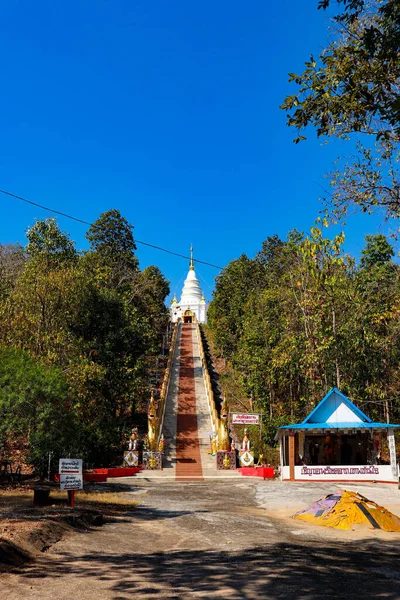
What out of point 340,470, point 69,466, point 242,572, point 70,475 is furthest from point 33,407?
point 340,470

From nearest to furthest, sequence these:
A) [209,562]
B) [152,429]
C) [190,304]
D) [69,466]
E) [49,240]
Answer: [209,562] → [69,466] → [152,429] → [49,240] → [190,304]

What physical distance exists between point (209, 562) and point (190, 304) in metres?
78.0

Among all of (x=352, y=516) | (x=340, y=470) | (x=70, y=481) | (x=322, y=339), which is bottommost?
(x=340, y=470)

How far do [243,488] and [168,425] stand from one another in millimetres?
10360

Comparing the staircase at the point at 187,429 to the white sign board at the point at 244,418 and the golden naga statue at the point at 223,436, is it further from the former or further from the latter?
the white sign board at the point at 244,418

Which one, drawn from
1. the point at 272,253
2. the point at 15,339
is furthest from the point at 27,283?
the point at 272,253

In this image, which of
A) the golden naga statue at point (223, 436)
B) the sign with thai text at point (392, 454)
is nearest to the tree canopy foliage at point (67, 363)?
the golden naga statue at point (223, 436)

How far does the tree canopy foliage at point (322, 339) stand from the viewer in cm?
2431

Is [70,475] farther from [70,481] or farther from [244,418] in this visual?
[244,418]

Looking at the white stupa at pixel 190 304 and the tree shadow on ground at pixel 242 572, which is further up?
the white stupa at pixel 190 304

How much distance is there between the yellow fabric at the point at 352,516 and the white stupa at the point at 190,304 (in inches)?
2746

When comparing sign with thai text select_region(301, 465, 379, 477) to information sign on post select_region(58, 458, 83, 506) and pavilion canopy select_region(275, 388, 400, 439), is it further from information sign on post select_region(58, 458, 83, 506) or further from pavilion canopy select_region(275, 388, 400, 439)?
information sign on post select_region(58, 458, 83, 506)

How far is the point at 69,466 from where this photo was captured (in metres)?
11.0

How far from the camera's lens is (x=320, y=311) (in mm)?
24656
